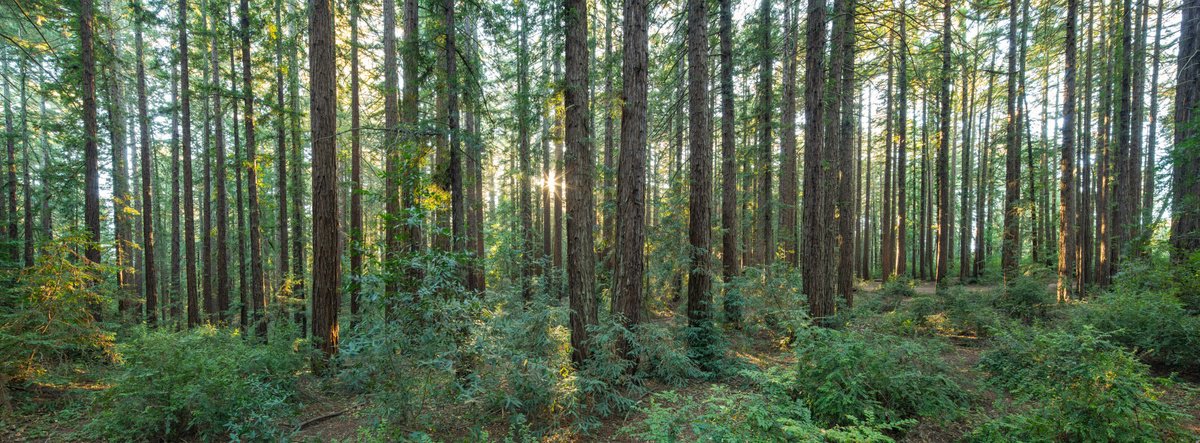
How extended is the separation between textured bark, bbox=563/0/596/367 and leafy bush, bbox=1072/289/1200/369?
7591 millimetres

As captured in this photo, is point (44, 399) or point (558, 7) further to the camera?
point (558, 7)

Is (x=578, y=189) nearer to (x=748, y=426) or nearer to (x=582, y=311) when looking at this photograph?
(x=582, y=311)

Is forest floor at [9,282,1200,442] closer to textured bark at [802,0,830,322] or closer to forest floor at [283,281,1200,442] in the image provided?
forest floor at [283,281,1200,442]

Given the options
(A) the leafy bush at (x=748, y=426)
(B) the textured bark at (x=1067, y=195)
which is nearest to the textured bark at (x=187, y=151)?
(A) the leafy bush at (x=748, y=426)

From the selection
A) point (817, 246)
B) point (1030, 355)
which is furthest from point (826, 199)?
point (1030, 355)

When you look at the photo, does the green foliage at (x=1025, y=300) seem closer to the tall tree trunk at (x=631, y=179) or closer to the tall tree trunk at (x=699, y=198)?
the tall tree trunk at (x=699, y=198)

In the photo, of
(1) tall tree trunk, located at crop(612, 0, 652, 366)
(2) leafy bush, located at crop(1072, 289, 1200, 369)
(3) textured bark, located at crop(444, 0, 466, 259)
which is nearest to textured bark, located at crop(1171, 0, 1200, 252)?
(2) leafy bush, located at crop(1072, 289, 1200, 369)

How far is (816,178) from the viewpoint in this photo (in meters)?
8.54

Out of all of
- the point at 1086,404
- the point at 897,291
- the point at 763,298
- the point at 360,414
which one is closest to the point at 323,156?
the point at 360,414

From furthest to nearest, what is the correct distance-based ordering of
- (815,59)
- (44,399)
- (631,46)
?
(815,59), (631,46), (44,399)

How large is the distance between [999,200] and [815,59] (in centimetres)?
4327

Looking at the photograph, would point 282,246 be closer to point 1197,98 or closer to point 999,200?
point 1197,98

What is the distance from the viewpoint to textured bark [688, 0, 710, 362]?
782 cm

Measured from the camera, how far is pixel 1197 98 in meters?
9.23
